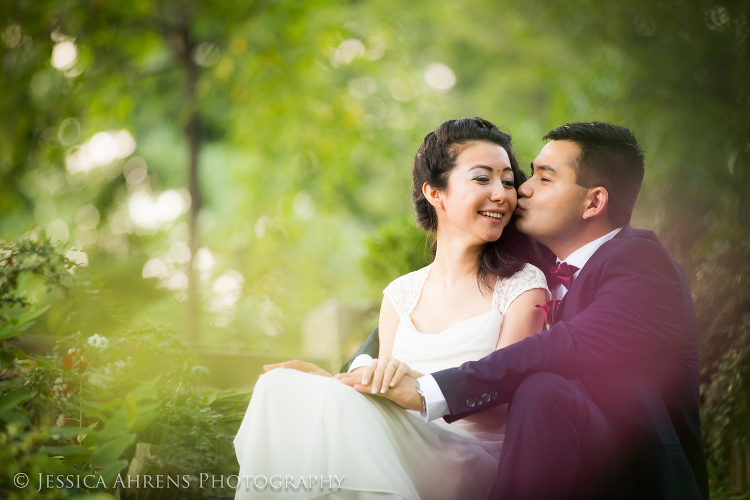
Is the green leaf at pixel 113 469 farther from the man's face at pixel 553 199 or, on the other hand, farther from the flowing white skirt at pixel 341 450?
the man's face at pixel 553 199

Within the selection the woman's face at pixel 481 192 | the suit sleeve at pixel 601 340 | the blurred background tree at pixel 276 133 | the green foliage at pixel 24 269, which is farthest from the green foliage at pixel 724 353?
the green foliage at pixel 24 269

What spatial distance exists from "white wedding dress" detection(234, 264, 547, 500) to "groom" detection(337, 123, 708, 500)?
12 cm

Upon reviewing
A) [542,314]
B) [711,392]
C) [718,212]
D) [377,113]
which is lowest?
[711,392]

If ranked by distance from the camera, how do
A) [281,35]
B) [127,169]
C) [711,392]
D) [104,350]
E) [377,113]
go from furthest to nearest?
[377,113]
[127,169]
[281,35]
[711,392]
[104,350]

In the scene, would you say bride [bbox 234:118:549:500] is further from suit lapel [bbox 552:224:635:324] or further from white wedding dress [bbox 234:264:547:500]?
suit lapel [bbox 552:224:635:324]

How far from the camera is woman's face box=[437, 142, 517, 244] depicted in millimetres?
2537

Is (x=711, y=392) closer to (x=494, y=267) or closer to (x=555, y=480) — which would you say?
(x=494, y=267)

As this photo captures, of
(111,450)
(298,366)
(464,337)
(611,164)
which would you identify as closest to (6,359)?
(111,450)

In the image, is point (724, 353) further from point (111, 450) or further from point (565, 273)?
point (111, 450)

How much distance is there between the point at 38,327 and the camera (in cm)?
436

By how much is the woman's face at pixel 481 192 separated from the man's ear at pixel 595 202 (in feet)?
0.99

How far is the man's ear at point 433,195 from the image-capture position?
2.74 meters

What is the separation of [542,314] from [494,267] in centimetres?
29

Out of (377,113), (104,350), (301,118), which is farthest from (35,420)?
(377,113)
